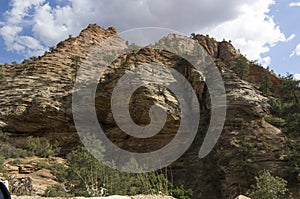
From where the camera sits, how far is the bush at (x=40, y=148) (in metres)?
20.6

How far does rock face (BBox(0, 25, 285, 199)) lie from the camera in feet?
60.8

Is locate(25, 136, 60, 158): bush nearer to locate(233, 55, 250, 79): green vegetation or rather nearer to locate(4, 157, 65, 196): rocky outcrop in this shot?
locate(4, 157, 65, 196): rocky outcrop

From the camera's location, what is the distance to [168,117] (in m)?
22.5

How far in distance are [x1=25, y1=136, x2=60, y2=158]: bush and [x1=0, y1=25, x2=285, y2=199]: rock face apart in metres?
1.78

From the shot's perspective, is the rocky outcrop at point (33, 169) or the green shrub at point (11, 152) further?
the green shrub at point (11, 152)

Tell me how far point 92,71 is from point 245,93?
48.5 ft

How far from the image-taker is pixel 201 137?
75.3ft

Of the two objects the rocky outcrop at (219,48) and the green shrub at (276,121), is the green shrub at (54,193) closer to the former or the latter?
the green shrub at (276,121)

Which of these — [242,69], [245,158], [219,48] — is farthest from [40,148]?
[219,48]

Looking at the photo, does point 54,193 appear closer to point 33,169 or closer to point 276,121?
point 33,169

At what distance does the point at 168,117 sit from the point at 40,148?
31.5ft

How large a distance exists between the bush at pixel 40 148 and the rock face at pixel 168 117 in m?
→ 1.78

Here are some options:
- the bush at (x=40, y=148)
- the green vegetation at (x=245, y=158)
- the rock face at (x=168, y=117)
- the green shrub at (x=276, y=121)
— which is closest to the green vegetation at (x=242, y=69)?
the rock face at (x=168, y=117)

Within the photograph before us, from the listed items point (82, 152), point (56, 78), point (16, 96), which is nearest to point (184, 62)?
point (56, 78)
